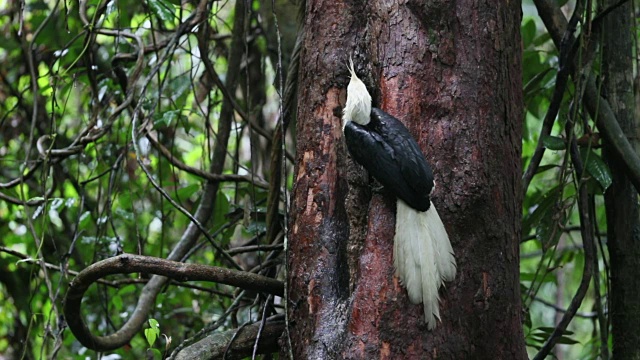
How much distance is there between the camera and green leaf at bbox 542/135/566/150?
6.56 feet

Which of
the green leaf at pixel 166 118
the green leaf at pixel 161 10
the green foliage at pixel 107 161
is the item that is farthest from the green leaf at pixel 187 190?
the green leaf at pixel 161 10

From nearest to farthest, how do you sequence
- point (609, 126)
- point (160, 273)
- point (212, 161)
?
point (160, 273) < point (609, 126) < point (212, 161)

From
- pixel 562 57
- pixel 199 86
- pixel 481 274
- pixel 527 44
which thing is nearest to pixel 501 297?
pixel 481 274

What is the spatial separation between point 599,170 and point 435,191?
0.86 metres

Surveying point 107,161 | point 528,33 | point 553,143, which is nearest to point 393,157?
point 553,143

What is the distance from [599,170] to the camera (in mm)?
1980

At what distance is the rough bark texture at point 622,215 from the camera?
2051 mm

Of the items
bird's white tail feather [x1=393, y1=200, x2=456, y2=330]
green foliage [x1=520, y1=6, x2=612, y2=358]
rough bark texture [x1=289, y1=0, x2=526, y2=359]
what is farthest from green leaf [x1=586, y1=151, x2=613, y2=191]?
bird's white tail feather [x1=393, y1=200, x2=456, y2=330]

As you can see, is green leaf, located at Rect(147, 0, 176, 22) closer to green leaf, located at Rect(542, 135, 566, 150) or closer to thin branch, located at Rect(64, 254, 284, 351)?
thin branch, located at Rect(64, 254, 284, 351)

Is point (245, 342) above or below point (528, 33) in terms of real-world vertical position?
below

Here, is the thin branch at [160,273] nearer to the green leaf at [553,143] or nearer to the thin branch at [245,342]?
the thin branch at [245,342]

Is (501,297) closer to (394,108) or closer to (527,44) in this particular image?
(394,108)

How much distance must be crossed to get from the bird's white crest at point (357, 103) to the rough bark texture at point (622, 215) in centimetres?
97

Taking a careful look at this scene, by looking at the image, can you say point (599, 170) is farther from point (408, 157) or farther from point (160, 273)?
point (160, 273)
